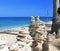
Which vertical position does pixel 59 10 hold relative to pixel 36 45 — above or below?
above

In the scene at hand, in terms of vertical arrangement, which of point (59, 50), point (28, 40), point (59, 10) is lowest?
point (59, 50)

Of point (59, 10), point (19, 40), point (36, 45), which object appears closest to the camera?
point (19, 40)

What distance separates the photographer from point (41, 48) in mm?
7855

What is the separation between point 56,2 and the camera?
50.2 feet

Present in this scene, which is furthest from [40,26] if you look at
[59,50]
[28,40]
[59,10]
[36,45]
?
[59,10]

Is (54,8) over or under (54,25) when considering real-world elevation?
over

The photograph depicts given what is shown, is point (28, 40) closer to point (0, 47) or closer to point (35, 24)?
point (0, 47)

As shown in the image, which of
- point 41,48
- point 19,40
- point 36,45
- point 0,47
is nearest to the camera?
point 0,47

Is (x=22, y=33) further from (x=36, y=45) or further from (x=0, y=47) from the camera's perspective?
(x=0, y=47)

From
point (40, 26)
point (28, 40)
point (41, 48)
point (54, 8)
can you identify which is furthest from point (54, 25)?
point (28, 40)

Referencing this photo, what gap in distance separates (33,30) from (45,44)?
1661 mm

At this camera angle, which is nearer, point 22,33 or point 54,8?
point 22,33

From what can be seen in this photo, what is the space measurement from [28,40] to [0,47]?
2.46 metres

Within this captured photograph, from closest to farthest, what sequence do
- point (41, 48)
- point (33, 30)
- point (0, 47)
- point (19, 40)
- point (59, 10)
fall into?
point (0, 47)
point (19, 40)
point (41, 48)
point (33, 30)
point (59, 10)
